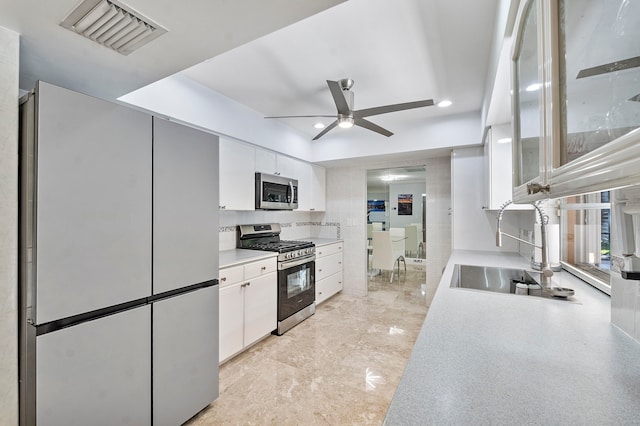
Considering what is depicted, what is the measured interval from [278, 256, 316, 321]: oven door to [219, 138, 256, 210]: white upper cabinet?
80 cm

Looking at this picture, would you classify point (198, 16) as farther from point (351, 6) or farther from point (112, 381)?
point (112, 381)

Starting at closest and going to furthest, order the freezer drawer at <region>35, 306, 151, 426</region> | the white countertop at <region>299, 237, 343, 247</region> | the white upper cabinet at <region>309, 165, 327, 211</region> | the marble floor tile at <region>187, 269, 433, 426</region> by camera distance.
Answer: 1. the freezer drawer at <region>35, 306, 151, 426</region>
2. the marble floor tile at <region>187, 269, 433, 426</region>
3. the white countertop at <region>299, 237, 343, 247</region>
4. the white upper cabinet at <region>309, 165, 327, 211</region>

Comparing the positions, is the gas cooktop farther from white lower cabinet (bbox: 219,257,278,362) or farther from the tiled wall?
the tiled wall

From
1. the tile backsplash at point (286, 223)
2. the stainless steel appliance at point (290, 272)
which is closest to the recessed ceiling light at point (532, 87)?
the stainless steel appliance at point (290, 272)

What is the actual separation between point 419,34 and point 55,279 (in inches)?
90.8

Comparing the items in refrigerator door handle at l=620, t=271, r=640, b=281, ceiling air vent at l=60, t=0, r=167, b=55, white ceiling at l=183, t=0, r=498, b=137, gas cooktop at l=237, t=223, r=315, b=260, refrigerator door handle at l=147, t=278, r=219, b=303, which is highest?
white ceiling at l=183, t=0, r=498, b=137

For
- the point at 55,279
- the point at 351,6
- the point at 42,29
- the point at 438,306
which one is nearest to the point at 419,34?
the point at 351,6

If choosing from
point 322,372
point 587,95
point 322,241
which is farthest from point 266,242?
point 587,95

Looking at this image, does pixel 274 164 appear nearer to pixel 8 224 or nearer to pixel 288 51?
pixel 288 51

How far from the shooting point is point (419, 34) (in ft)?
5.81

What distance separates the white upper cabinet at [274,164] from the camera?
3217mm

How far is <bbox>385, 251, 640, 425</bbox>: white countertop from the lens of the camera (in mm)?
610

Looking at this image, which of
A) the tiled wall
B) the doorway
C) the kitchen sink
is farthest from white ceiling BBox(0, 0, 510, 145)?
the doorway

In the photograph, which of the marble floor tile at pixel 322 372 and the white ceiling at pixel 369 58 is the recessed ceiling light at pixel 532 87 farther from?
the marble floor tile at pixel 322 372
